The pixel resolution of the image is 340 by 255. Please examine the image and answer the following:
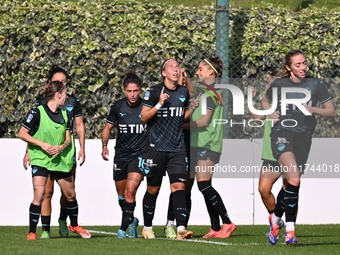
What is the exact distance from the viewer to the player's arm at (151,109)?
9.28 m

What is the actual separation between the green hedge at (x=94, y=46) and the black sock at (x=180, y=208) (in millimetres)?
3528

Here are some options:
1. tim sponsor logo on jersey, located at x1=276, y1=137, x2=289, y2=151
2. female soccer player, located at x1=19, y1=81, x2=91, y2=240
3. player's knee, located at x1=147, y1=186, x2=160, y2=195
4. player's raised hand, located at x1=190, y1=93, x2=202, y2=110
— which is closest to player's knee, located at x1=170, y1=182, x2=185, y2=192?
player's knee, located at x1=147, y1=186, x2=160, y2=195

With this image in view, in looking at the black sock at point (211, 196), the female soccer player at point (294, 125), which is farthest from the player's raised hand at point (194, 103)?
the female soccer player at point (294, 125)

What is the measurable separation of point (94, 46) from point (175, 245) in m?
4.80

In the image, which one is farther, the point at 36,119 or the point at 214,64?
the point at 214,64

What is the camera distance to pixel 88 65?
1270 centimetres

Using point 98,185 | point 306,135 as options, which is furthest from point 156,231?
point 306,135

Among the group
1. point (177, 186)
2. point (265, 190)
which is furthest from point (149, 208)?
point (265, 190)

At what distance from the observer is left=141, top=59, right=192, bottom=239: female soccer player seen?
955 centimetres

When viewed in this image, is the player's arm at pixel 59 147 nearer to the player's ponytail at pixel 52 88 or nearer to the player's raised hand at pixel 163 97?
the player's ponytail at pixel 52 88

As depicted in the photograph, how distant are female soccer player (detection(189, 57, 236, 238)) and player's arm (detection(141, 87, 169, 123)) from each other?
71cm

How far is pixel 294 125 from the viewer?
8844 millimetres

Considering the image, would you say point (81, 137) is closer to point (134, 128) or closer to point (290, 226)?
point (134, 128)

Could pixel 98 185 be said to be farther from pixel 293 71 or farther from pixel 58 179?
pixel 293 71
